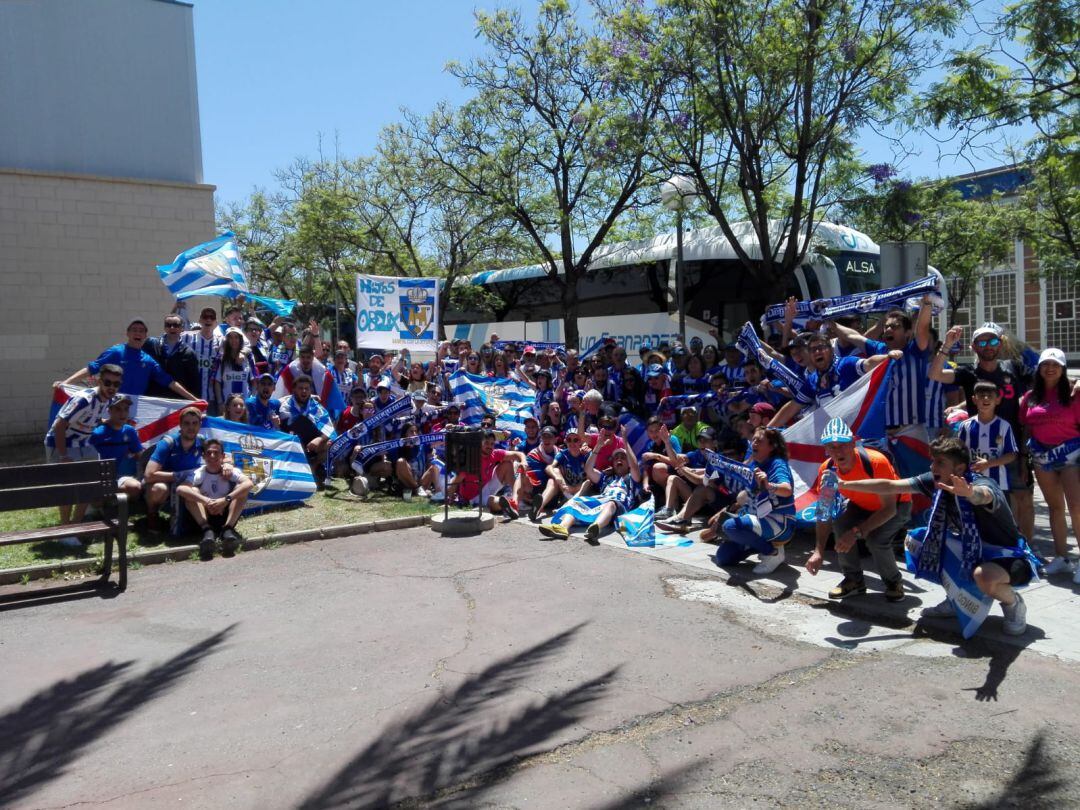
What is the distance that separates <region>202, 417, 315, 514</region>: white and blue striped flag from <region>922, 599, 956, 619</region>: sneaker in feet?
22.1

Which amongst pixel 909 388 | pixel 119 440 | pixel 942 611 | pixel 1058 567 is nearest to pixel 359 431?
pixel 119 440

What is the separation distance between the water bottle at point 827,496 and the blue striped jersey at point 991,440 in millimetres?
1128

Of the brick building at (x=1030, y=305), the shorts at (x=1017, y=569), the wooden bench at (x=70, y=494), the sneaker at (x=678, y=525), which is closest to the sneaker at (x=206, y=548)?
the wooden bench at (x=70, y=494)

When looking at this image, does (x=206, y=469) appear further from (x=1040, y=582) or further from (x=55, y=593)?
(x=1040, y=582)

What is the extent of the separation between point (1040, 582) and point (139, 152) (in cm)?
1759

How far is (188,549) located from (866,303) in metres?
7.08

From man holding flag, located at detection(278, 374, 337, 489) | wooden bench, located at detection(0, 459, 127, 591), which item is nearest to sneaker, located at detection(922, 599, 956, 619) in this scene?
wooden bench, located at detection(0, 459, 127, 591)

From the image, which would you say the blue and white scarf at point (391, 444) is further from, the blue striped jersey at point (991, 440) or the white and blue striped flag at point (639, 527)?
the blue striped jersey at point (991, 440)

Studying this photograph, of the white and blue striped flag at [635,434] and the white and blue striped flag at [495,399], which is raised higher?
the white and blue striped flag at [495,399]

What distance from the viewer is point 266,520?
935 cm

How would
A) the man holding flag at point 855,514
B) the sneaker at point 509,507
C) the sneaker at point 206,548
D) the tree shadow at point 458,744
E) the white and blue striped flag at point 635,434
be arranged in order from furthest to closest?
the white and blue striped flag at point 635,434
the sneaker at point 509,507
the sneaker at point 206,548
the man holding flag at point 855,514
the tree shadow at point 458,744

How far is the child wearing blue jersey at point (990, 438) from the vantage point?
6539 mm

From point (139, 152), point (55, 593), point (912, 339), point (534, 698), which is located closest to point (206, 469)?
point (55, 593)

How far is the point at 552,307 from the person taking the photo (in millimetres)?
23422
